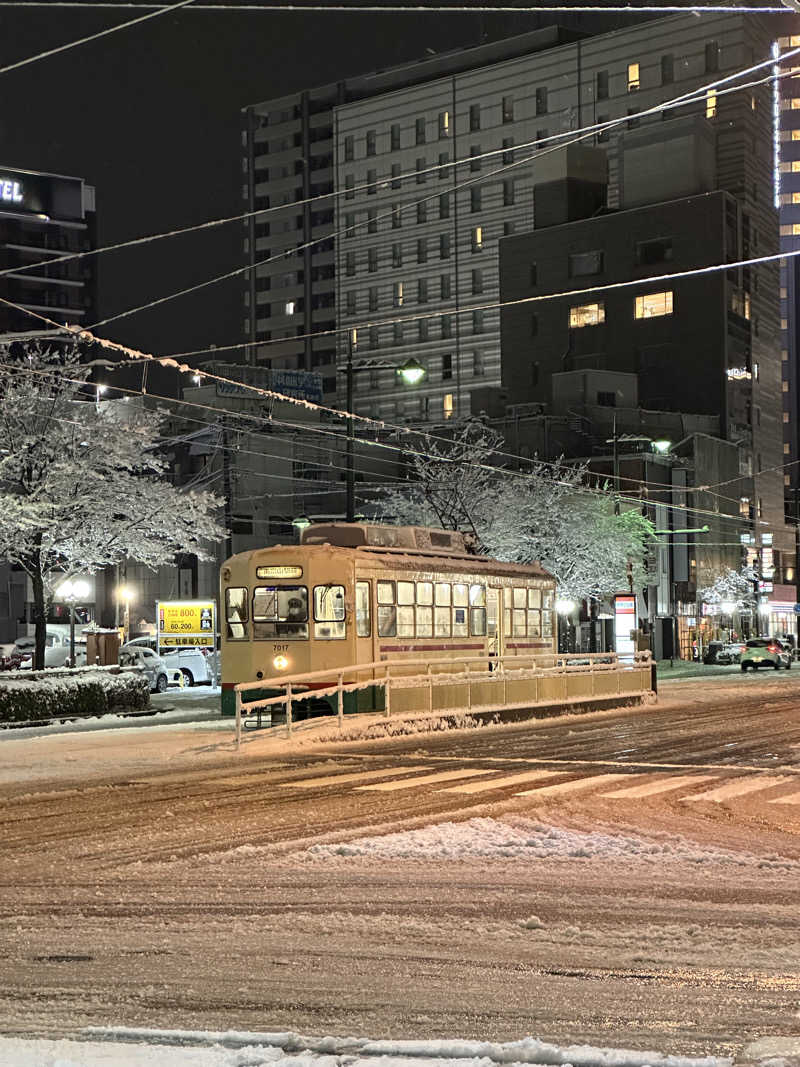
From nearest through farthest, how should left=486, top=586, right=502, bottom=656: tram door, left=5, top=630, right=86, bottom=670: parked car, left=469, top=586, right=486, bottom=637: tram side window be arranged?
1. left=469, top=586, right=486, bottom=637: tram side window
2. left=486, top=586, right=502, bottom=656: tram door
3. left=5, top=630, right=86, bottom=670: parked car

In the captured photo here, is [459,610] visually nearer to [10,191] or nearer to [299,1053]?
[299,1053]

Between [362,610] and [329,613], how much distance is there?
2.37 ft

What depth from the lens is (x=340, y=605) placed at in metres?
29.2

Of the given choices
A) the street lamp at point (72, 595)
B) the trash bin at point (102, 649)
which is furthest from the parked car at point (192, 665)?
the trash bin at point (102, 649)

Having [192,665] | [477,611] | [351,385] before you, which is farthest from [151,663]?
[477,611]

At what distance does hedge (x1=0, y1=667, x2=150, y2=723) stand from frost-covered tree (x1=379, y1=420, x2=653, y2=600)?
99.1 ft

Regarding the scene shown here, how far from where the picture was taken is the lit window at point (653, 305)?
10081 centimetres

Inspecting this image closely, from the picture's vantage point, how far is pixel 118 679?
106ft

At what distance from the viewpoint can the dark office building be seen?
12181 centimetres

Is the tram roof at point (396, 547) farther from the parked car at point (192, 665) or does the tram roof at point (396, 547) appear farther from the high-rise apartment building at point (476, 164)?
the high-rise apartment building at point (476, 164)

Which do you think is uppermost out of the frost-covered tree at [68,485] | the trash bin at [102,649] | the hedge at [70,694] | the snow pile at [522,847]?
the frost-covered tree at [68,485]

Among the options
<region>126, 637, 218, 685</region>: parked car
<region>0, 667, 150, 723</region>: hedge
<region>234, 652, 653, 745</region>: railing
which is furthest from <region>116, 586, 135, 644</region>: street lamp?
<region>234, 652, 653, 745</region>: railing

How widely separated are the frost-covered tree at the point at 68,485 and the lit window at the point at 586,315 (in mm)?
68835

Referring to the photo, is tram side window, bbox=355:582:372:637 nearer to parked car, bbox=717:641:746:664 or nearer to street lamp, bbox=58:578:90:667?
street lamp, bbox=58:578:90:667
